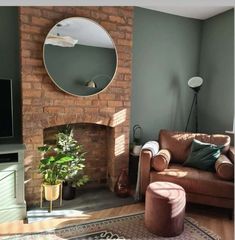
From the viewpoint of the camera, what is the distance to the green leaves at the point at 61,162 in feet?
9.50

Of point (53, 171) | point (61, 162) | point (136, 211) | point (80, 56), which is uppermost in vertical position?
point (80, 56)

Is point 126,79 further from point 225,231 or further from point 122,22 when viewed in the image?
point 225,231

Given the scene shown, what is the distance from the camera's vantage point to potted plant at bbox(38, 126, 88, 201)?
2.90 m

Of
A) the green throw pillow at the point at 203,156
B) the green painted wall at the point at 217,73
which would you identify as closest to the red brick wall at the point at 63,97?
the green throw pillow at the point at 203,156

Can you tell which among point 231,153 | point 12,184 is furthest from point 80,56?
point 231,153

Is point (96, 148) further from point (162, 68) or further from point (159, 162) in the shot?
point (162, 68)

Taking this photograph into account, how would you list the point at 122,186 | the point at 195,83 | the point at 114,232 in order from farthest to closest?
the point at 195,83
the point at 122,186
the point at 114,232

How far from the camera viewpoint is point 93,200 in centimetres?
328

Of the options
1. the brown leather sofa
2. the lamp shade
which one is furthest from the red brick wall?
the lamp shade

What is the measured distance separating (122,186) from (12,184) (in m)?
1.33

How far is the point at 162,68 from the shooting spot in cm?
402

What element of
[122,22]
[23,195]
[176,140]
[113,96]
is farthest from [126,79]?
[23,195]

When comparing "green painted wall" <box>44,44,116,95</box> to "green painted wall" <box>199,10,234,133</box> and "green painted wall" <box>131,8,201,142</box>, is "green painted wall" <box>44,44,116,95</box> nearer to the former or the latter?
"green painted wall" <box>131,8,201,142</box>

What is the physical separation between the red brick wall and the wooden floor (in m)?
0.46
